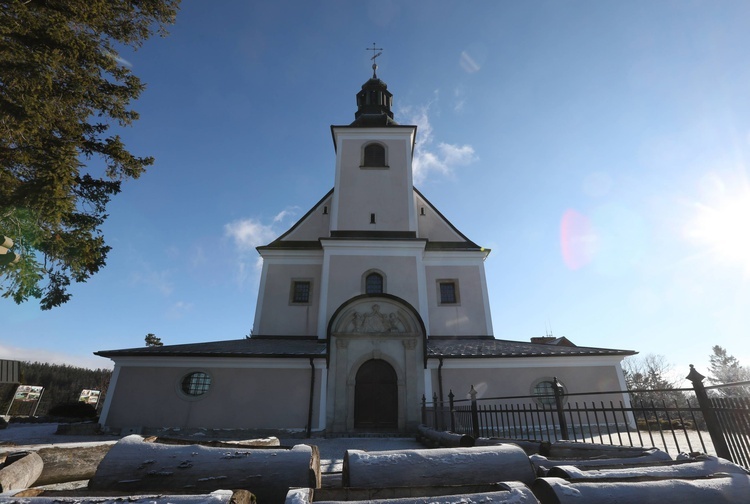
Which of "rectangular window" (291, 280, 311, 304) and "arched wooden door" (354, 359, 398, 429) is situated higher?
"rectangular window" (291, 280, 311, 304)

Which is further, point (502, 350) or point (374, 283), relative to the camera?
point (374, 283)

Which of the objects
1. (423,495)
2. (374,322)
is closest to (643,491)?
(423,495)

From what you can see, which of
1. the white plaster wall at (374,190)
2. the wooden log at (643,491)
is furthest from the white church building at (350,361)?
the wooden log at (643,491)

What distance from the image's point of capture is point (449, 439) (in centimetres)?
818

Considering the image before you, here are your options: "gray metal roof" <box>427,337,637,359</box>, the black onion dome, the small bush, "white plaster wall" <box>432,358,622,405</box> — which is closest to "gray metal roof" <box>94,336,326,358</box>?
the small bush

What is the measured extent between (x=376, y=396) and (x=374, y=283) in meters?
5.48

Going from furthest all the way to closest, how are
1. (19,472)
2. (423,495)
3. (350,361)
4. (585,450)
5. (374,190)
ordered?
(374,190) → (350,361) → (585,450) → (19,472) → (423,495)

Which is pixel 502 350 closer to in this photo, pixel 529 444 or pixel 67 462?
pixel 529 444

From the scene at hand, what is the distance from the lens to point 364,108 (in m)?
25.6

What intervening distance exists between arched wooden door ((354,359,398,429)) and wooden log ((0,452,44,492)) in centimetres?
1168

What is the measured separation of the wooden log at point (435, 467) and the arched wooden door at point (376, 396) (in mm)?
11992

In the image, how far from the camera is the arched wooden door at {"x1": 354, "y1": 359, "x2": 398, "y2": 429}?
14422 mm

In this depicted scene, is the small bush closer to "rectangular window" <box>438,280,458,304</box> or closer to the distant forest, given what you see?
"rectangular window" <box>438,280,458,304</box>

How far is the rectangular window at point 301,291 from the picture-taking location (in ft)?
63.0
